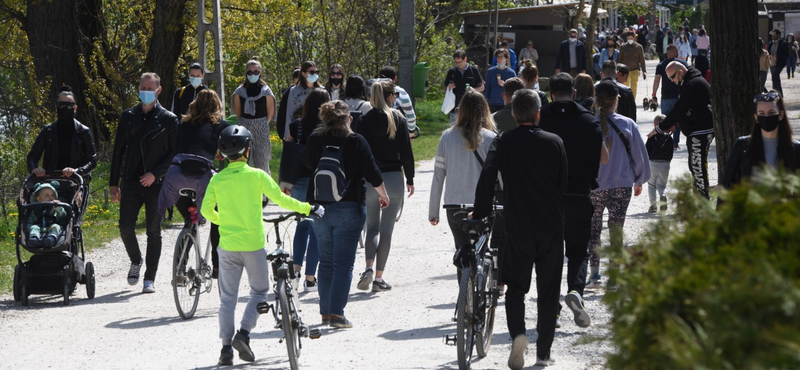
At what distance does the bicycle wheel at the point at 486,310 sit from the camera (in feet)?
23.0

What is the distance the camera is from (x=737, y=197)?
11.3 feet

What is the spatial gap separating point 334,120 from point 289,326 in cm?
182

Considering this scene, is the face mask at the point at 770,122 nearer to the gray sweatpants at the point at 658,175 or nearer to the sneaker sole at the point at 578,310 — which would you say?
the sneaker sole at the point at 578,310

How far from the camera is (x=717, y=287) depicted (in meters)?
2.96

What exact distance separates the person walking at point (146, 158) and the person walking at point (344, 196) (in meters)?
2.20

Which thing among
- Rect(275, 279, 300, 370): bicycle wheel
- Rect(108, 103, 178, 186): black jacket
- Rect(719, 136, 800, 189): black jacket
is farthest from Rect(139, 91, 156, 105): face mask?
Rect(719, 136, 800, 189): black jacket

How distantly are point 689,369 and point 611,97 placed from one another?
20.5 ft

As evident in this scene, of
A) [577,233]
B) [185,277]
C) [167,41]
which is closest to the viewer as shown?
[577,233]

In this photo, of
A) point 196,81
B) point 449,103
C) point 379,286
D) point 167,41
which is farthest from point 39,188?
point 167,41

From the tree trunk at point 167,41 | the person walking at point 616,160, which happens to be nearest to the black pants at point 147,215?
the person walking at point 616,160

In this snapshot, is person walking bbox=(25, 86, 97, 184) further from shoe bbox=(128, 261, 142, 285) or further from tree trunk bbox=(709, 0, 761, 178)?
tree trunk bbox=(709, 0, 761, 178)

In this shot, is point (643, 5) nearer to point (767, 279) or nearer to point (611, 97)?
point (611, 97)

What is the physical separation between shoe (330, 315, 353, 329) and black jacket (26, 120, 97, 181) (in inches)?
123

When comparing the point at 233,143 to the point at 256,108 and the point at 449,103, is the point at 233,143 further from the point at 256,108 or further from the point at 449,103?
the point at 449,103
